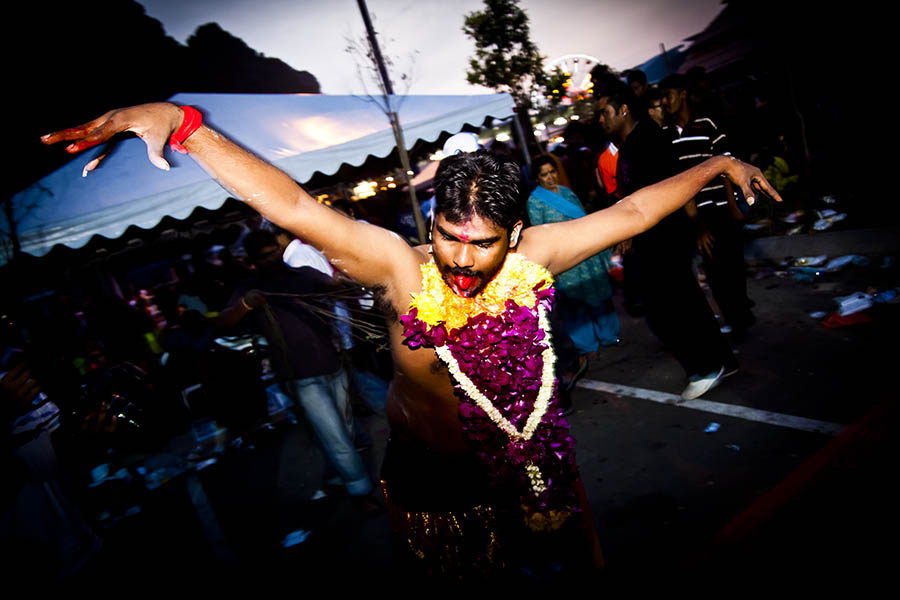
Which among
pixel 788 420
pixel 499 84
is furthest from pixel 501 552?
pixel 499 84

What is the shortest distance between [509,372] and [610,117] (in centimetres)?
303

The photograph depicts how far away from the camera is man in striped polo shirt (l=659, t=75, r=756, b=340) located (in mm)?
4047

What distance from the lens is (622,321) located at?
618 cm

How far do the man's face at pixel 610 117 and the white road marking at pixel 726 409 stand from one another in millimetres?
2299

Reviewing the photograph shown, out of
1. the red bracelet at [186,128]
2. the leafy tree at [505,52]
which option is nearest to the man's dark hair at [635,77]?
the red bracelet at [186,128]

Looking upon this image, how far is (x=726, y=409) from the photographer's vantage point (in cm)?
357

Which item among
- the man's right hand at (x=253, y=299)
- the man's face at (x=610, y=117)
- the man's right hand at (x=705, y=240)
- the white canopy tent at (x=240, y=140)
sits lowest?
the man's right hand at (x=705, y=240)

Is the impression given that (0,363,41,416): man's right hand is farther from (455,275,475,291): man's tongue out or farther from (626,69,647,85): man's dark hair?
(626,69,647,85): man's dark hair

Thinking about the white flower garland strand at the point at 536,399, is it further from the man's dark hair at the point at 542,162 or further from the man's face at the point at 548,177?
the man's dark hair at the point at 542,162

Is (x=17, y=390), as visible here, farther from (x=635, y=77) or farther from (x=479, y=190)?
(x=635, y=77)

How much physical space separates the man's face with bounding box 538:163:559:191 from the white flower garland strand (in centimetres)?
323

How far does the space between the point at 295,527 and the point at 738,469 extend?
326 cm

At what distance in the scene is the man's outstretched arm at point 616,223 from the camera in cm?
217

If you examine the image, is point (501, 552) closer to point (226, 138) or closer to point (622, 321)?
point (226, 138)
